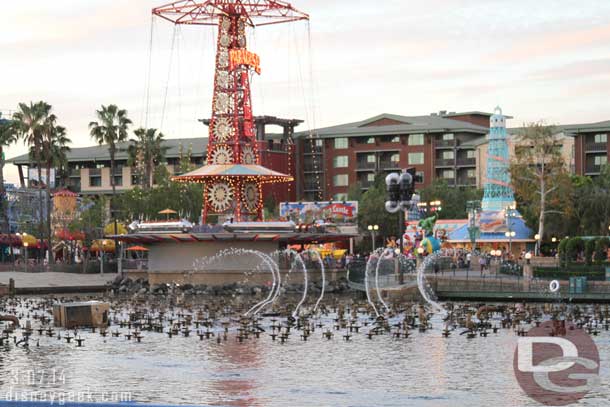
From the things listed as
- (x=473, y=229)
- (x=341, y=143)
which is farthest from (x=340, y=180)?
(x=473, y=229)

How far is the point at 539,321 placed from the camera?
180ft

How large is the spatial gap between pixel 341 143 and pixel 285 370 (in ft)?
394

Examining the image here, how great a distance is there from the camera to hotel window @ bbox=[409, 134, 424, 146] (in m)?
153

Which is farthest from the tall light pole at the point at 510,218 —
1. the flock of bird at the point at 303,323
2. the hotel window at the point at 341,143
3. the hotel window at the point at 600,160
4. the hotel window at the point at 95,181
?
the hotel window at the point at 95,181

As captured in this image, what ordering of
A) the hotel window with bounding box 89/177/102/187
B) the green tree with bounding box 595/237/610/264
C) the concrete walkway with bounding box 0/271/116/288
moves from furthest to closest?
the hotel window with bounding box 89/177/102/187 → the concrete walkway with bounding box 0/271/116/288 → the green tree with bounding box 595/237/610/264

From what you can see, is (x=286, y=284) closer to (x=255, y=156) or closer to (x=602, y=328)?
(x=255, y=156)

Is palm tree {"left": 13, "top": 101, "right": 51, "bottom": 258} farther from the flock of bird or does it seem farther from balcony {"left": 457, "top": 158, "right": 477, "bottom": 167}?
balcony {"left": 457, "top": 158, "right": 477, "bottom": 167}

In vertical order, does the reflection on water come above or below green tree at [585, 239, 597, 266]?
below

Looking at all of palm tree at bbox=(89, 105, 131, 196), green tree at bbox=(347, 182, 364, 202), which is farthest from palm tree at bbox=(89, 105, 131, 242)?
green tree at bbox=(347, 182, 364, 202)

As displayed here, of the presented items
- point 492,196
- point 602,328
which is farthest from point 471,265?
point 602,328

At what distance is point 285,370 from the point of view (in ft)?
129

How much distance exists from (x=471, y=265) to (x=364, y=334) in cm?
4447

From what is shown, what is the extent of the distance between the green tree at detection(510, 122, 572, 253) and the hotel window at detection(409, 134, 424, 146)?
48.2m

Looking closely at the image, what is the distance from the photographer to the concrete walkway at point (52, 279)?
9069 centimetres
